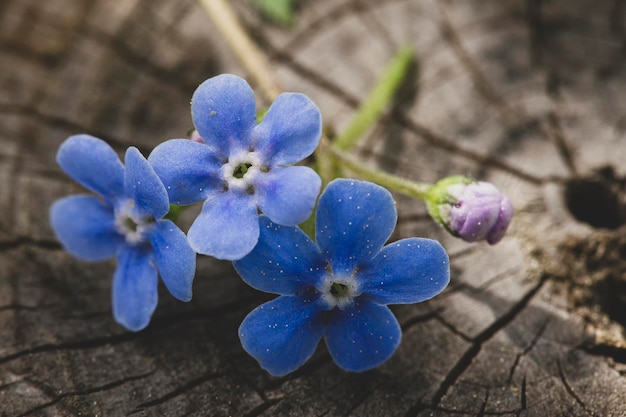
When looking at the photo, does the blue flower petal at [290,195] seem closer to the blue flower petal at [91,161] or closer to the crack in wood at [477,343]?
the blue flower petal at [91,161]

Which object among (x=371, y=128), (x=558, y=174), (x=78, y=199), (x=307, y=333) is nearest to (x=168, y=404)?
(x=307, y=333)

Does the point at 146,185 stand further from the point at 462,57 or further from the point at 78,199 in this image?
the point at 462,57

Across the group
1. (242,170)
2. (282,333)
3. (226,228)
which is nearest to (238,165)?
(242,170)

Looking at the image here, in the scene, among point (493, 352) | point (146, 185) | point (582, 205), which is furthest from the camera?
point (582, 205)

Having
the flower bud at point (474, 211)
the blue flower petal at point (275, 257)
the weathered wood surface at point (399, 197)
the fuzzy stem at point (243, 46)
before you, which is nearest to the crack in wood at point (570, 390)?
the weathered wood surface at point (399, 197)

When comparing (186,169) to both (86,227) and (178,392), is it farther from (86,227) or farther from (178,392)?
(178,392)

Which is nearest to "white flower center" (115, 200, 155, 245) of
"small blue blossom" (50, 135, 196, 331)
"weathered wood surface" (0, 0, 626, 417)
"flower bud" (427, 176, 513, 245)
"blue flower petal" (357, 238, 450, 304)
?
"small blue blossom" (50, 135, 196, 331)
